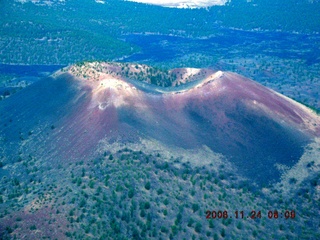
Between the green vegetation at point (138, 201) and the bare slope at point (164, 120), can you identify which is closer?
the green vegetation at point (138, 201)

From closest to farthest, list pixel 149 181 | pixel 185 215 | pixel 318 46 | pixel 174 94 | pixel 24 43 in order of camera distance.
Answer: pixel 185 215 → pixel 149 181 → pixel 174 94 → pixel 24 43 → pixel 318 46

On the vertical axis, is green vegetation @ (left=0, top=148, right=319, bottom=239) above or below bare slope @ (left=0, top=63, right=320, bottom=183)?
below

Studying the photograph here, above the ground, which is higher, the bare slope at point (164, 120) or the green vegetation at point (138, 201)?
the bare slope at point (164, 120)

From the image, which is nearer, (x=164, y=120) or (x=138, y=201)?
(x=138, y=201)

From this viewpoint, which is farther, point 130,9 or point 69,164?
point 130,9

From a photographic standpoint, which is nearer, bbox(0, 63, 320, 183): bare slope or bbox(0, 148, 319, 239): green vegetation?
bbox(0, 148, 319, 239): green vegetation

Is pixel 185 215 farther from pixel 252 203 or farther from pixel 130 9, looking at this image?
pixel 130 9

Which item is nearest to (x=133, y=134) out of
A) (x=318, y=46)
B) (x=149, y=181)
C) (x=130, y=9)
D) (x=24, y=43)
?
(x=149, y=181)

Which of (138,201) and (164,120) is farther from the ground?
(164,120)
